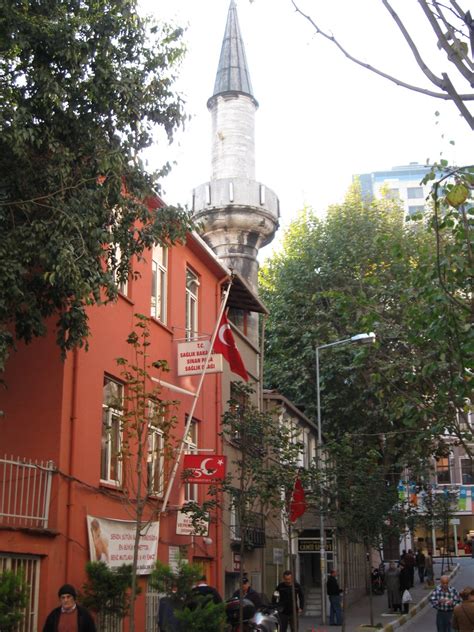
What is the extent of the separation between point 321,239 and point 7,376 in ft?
84.9

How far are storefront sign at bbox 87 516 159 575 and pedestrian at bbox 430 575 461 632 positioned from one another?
5.69 m

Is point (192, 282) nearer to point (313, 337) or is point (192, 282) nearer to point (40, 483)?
→ point (40, 483)

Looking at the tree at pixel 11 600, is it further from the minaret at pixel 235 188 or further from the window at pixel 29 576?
the minaret at pixel 235 188

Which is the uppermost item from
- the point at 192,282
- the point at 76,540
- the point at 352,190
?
the point at 352,190

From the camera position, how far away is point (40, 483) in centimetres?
1376

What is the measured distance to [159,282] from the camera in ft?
65.0

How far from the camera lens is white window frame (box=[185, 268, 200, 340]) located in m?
22.0

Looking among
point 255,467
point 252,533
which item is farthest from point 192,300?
point 252,533

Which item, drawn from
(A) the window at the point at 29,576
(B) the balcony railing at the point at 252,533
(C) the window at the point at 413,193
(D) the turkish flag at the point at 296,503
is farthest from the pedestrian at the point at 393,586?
(C) the window at the point at 413,193

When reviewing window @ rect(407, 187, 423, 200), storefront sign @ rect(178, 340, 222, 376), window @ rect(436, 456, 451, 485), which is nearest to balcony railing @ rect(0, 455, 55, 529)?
storefront sign @ rect(178, 340, 222, 376)

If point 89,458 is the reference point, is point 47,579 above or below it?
below

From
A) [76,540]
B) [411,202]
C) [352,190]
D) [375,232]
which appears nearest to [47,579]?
[76,540]

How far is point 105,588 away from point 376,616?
1651 centimetres

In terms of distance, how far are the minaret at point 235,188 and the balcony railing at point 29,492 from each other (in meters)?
20.1
